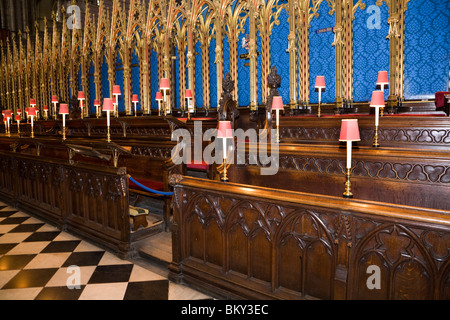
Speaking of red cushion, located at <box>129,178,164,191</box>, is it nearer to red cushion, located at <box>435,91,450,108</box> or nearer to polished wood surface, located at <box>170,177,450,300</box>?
polished wood surface, located at <box>170,177,450,300</box>

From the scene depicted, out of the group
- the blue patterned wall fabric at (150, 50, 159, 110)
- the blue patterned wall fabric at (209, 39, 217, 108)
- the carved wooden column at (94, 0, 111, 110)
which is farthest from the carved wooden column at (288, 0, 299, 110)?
the carved wooden column at (94, 0, 111, 110)

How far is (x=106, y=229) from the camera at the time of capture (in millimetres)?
3678

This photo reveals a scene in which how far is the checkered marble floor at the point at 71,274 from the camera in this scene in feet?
8.93

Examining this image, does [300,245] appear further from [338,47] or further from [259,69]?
[259,69]

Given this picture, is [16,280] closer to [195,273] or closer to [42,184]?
[195,273]

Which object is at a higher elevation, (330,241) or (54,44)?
(54,44)

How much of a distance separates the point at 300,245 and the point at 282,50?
6.58 m

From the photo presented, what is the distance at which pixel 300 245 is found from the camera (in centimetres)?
212

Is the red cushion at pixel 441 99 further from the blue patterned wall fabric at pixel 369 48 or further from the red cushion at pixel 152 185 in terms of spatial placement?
the red cushion at pixel 152 185

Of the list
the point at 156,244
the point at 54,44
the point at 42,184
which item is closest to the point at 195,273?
the point at 156,244

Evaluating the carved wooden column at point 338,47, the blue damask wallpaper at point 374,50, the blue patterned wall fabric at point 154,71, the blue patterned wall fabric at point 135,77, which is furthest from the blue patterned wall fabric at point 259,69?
the blue patterned wall fabric at point 135,77

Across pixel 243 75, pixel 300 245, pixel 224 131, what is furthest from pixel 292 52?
pixel 300 245

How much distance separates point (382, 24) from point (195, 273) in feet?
21.2

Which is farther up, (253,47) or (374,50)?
(253,47)
